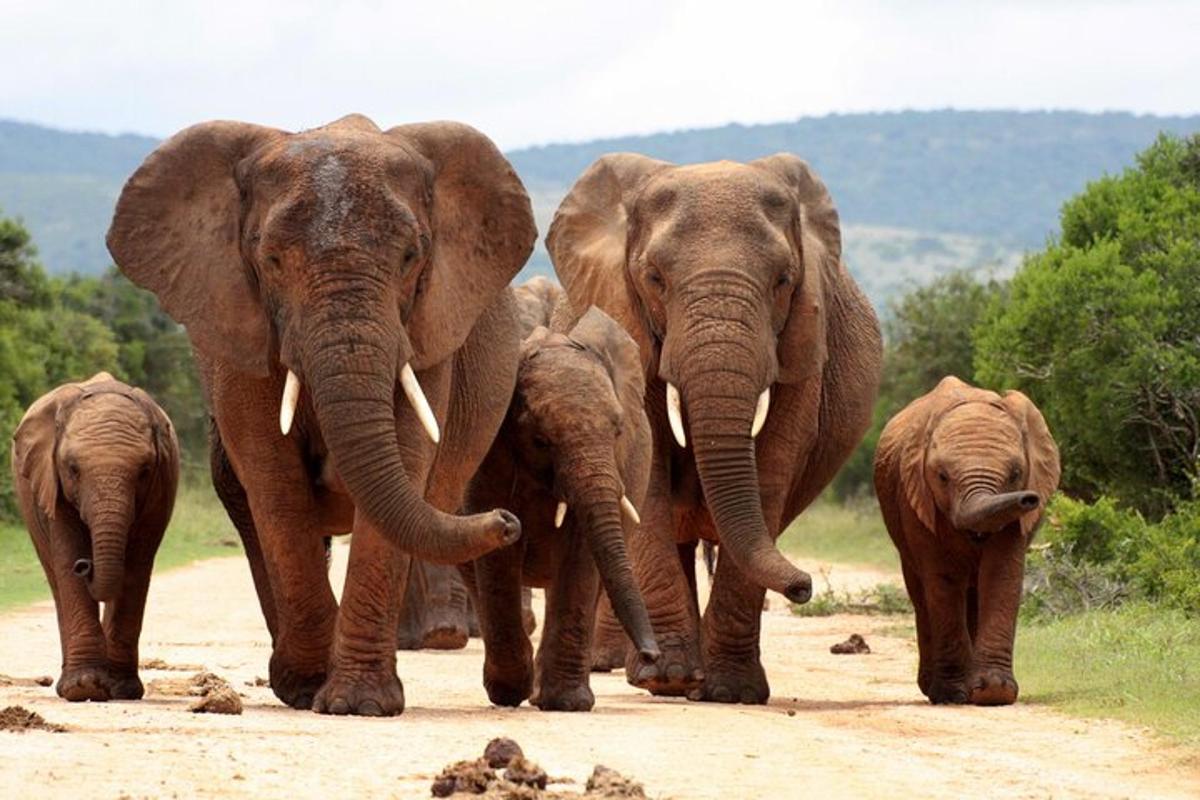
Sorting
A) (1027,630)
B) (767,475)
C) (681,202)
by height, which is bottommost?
(1027,630)

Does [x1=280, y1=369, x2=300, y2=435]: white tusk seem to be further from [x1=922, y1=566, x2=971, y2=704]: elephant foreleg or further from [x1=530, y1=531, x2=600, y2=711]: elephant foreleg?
[x1=922, y1=566, x2=971, y2=704]: elephant foreleg

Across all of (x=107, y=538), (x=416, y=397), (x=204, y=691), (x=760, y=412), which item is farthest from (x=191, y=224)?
Result: (x=760, y=412)

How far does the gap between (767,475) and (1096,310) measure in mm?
7705

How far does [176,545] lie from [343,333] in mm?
19773

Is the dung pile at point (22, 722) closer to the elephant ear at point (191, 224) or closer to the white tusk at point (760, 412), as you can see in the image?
the elephant ear at point (191, 224)

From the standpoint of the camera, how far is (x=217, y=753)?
8523 millimetres

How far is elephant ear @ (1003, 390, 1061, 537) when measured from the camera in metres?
13.2

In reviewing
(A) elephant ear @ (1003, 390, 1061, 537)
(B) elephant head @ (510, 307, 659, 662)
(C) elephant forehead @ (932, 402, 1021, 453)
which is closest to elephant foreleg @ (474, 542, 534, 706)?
(B) elephant head @ (510, 307, 659, 662)

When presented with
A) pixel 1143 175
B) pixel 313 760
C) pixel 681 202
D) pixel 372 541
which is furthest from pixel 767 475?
pixel 1143 175

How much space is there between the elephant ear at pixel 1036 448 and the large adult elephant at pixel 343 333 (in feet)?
10.1

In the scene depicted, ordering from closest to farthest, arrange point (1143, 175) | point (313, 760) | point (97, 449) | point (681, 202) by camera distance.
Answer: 1. point (313, 760)
2. point (97, 449)
3. point (681, 202)
4. point (1143, 175)

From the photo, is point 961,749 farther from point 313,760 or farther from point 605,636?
point 605,636

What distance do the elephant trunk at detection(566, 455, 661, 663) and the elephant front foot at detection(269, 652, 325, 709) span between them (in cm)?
125

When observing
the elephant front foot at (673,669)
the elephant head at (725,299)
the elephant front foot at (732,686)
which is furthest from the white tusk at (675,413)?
the elephant front foot at (732,686)
